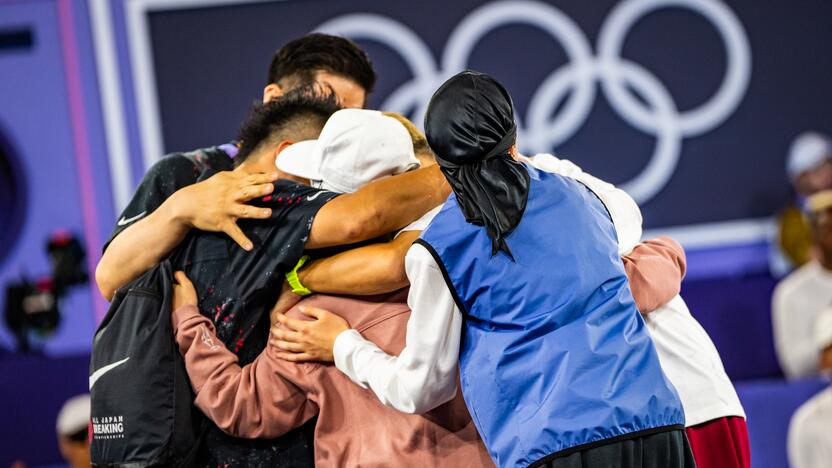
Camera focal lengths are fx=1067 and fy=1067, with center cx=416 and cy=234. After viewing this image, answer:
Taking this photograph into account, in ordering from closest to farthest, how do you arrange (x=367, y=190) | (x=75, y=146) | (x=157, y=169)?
1. (x=367, y=190)
2. (x=157, y=169)
3. (x=75, y=146)

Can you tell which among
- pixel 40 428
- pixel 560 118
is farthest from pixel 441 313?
pixel 560 118

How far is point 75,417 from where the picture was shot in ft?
16.2

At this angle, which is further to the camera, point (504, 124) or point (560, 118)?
point (560, 118)

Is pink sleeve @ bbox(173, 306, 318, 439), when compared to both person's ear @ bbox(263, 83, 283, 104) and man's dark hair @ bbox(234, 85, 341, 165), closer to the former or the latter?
man's dark hair @ bbox(234, 85, 341, 165)

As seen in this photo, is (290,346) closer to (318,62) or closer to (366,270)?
(366,270)

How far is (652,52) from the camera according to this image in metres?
7.67

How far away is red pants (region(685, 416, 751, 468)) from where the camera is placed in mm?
2910

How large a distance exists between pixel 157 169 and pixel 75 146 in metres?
4.18

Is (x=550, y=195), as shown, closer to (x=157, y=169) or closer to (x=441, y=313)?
(x=441, y=313)

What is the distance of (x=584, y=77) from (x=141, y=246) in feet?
16.5

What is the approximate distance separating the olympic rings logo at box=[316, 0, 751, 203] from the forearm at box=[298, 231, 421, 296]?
4.71 meters

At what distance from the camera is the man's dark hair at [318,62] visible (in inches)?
152

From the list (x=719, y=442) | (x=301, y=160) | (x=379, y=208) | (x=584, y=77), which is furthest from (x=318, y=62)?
(x=584, y=77)

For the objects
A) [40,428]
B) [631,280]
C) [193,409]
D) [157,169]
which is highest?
[157,169]
